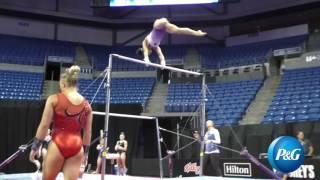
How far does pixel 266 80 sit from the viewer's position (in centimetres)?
1912

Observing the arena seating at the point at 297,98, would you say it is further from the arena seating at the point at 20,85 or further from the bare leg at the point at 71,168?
the bare leg at the point at 71,168

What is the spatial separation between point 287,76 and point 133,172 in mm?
8019

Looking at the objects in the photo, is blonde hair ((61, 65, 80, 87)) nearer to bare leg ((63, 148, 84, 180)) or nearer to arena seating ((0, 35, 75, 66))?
bare leg ((63, 148, 84, 180))

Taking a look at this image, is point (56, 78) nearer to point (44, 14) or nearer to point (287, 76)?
point (44, 14)

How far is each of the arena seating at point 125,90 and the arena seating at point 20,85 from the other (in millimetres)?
1932

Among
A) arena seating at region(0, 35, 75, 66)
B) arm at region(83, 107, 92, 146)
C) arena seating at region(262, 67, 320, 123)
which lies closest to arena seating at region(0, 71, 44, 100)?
arena seating at region(0, 35, 75, 66)

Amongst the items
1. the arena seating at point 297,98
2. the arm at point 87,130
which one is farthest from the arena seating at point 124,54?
the arm at point 87,130

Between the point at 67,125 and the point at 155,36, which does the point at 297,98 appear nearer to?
the point at 155,36

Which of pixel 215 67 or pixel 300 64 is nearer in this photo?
pixel 300 64

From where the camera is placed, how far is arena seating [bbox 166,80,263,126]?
16562 millimetres

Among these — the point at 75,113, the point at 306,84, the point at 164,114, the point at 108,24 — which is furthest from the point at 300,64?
the point at 75,113

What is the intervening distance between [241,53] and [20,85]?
421 inches

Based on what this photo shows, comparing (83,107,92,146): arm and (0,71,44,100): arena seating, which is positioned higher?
(0,71,44,100): arena seating

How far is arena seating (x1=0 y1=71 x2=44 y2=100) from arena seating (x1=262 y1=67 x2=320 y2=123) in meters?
9.53
